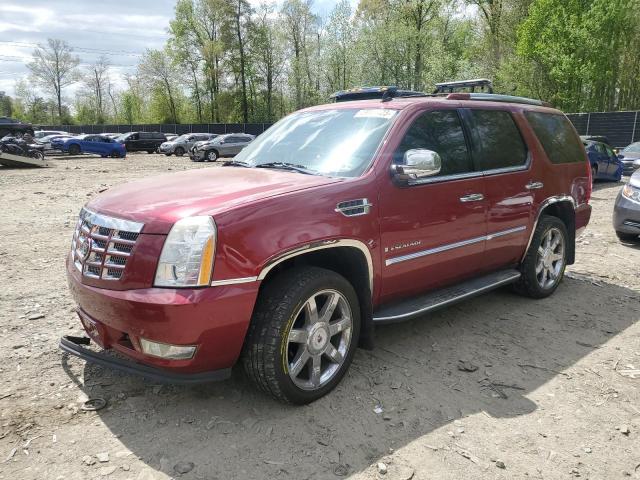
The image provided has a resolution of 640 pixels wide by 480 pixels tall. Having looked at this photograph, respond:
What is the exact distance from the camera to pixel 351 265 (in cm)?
347

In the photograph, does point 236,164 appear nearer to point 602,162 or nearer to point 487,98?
point 487,98

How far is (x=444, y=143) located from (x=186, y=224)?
227 centimetres

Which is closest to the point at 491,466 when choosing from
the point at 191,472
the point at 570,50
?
the point at 191,472

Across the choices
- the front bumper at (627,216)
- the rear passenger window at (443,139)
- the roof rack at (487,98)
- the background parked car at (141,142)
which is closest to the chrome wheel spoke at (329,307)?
the rear passenger window at (443,139)

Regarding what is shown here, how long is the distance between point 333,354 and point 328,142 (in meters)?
1.55

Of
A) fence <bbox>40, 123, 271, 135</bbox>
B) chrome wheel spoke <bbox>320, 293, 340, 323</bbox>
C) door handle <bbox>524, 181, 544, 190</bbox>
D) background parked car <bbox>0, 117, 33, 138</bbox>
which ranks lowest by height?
chrome wheel spoke <bbox>320, 293, 340, 323</bbox>

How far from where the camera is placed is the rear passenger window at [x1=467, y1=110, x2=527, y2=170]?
14.4 feet

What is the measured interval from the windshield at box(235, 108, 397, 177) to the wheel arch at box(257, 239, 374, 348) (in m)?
0.51

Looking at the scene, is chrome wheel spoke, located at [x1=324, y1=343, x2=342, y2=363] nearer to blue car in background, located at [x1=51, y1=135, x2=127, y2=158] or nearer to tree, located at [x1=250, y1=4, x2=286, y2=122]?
blue car in background, located at [x1=51, y1=135, x2=127, y2=158]

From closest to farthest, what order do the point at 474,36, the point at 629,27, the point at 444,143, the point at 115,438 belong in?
the point at 115,438, the point at 444,143, the point at 629,27, the point at 474,36

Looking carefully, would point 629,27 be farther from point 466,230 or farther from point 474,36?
point 466,230

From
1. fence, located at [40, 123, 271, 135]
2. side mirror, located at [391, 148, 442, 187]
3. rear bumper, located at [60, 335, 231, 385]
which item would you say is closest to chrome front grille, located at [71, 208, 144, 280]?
rear bumper, located at [60, 335, 231, 385]

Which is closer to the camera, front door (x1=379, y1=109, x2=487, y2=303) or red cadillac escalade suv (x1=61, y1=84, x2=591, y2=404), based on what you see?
red cadillac escalade suv (x1=61, y1=84, x2=591, y2=404)

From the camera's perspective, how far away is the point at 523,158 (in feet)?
15.9
